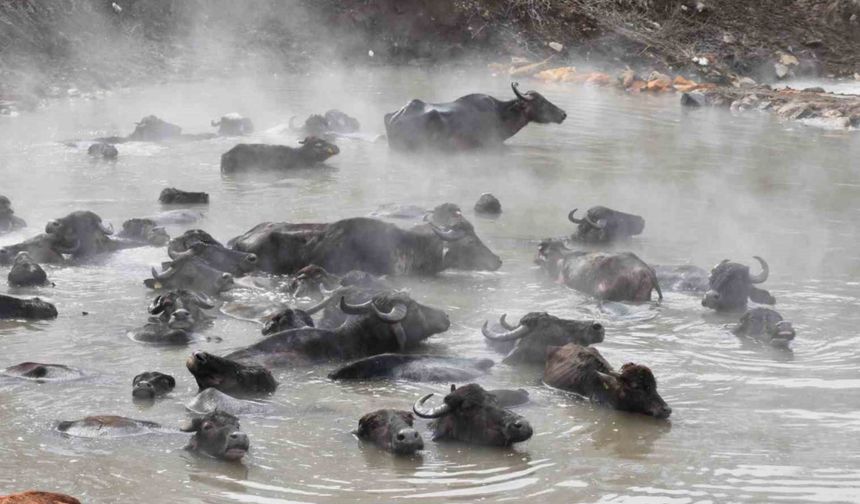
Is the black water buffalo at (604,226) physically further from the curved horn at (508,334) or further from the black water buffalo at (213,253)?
the curved horn at (508,334)

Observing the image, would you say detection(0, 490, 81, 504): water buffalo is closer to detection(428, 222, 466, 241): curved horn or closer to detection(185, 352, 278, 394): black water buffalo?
detection(185, 352, 278, 394): black water buffalo

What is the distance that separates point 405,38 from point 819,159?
40.7 ft

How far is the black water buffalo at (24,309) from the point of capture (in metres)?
8.50

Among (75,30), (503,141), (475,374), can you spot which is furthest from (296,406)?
(75,30)

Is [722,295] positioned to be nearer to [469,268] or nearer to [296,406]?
[469,268]

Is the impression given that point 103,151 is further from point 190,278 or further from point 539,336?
point 539,336

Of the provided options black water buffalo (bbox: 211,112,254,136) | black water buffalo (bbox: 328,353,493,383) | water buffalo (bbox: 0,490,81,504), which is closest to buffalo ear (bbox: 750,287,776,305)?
black water buffalo (bbox: 328,353,493,383)

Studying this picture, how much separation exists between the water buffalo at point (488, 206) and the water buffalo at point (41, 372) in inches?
230

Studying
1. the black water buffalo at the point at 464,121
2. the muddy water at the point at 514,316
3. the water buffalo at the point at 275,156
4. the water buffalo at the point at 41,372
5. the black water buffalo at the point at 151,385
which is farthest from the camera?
the black water buffalo at the point at 464,121

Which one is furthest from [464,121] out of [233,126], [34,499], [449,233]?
[34,499]

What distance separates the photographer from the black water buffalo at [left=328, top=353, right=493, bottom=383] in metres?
7.43

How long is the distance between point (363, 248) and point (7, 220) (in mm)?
3051

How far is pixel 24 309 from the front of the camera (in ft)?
28.0

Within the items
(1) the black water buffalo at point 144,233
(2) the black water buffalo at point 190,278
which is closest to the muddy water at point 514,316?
(2) the black water buffalo at point 190,278
